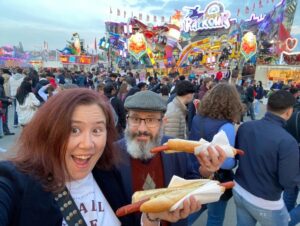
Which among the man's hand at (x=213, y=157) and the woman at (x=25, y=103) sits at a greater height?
the man's hand at (x=213, y=157)

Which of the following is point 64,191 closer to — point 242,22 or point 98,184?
point 98,184

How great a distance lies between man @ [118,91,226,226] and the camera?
5.82 ft

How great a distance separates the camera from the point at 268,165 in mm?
2250

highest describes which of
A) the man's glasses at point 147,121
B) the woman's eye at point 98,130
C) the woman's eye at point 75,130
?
the woman's eye at point 75,130

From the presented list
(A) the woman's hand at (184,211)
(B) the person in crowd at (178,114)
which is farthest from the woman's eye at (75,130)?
(B) the person in crowd at (178,114)

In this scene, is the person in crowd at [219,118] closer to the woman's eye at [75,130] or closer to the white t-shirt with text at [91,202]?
the white t-shirt with text at [91,202]

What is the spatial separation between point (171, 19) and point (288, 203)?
42349 mm

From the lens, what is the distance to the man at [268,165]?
7.09ft

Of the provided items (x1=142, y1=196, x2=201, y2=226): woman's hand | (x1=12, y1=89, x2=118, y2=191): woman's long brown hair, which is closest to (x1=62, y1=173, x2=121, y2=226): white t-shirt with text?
(x1=12, y1=89, x2=118, y2=191): woman's long brown hair

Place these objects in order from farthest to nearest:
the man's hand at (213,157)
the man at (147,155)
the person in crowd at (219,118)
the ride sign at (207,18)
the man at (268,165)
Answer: the ride sign at (207,18) → the person in crowd at (219,118) → the man at (268,165) → the man at (147,155) → the man's hand at (213,157)

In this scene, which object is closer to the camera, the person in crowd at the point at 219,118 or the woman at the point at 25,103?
the person in crowd at the point at 219,118

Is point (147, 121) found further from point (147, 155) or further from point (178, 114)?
point (178, 114)

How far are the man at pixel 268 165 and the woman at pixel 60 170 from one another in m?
1.34

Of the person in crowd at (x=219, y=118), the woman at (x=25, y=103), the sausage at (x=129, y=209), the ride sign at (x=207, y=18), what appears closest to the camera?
the sausage at (x=129, y=209)
